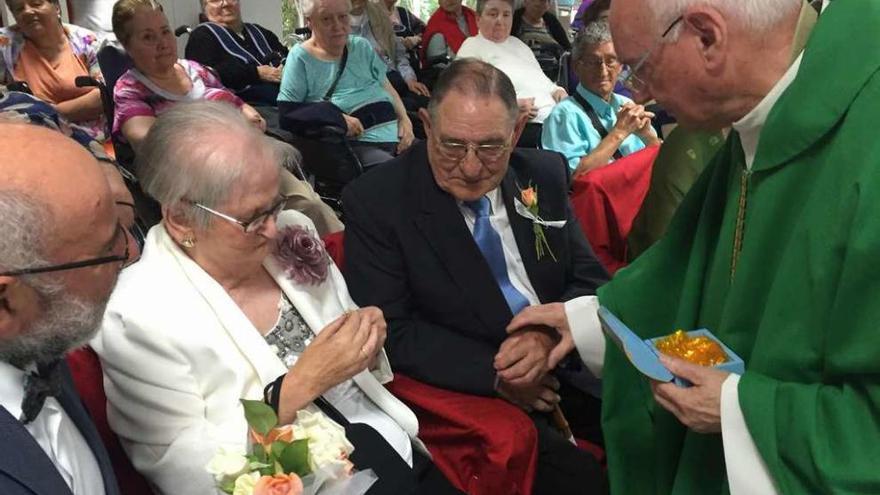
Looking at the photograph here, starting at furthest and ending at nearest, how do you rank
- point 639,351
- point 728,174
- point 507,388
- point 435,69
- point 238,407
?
point 435,69 → point 507,388 → point 238,407 → point 728,174 → point 639,351

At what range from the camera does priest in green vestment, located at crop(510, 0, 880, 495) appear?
→ 1.17 m

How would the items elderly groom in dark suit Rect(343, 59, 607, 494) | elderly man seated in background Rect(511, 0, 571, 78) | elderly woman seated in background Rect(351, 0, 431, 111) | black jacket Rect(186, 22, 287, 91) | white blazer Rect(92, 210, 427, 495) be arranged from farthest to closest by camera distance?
elderly man seated in background Rect(511, 0, 571, 78) < elderly woman seated in background Rect(351, 0, 431, 111) < black jacket Rect(186, 22, 287, 91) < elderly groom in dark suit Rect(343, 59, 607, 494) < white blazer Rect(92, 210, 427, 495)

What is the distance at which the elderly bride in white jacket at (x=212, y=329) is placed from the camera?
1.62 meters

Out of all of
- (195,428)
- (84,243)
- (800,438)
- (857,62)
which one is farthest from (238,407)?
(857,62)

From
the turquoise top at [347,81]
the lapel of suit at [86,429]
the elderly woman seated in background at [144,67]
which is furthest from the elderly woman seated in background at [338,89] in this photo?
the lapel of suit at [86,429]

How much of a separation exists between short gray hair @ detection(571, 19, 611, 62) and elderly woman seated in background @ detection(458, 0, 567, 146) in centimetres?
117

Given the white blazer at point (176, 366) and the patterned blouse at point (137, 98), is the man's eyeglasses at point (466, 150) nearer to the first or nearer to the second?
the white blazer at point (176, 366)

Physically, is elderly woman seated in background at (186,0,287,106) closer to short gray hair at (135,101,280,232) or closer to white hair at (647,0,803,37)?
short gray hair at (135,101,280,232)

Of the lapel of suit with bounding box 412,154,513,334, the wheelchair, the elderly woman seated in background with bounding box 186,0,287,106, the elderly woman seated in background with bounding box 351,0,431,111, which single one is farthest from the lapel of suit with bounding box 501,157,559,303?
the elderly woman seated in background with bounding box 351,0,431,111

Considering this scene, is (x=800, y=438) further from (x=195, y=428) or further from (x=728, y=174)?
(x=195, y=428)

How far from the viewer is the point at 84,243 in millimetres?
1155

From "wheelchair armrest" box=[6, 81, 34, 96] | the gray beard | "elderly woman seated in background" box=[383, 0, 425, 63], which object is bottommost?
"elderly woman seated in background" box=[383, 0, 425, 63]

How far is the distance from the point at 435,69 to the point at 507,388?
4.68 metres

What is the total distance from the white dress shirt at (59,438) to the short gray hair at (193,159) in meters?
0.56
